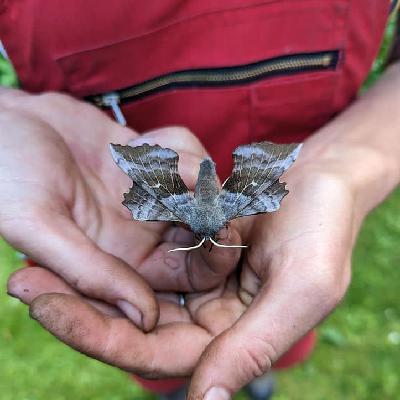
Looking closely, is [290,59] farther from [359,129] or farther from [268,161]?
[268,161]

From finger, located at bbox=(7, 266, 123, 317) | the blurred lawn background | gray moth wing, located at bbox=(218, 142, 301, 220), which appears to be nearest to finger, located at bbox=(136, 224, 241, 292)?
gray moth wing, located at bbox=(218, 142, 301, 220)

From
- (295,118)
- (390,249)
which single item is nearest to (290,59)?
(295,118)

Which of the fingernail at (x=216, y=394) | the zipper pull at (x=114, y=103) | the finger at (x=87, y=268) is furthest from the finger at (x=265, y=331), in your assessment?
the zipper pull at (x=114, y=103)

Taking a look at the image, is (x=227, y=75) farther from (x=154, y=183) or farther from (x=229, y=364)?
(x=229, y=364)

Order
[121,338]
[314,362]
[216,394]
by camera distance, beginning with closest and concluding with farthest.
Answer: [216,394] < [121,338] < [314,362]

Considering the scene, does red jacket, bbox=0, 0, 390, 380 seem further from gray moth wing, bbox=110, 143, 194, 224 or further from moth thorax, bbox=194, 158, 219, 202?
moth thorax, bbox=194, 158, 219, 202

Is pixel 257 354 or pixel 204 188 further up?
pixel 204 188

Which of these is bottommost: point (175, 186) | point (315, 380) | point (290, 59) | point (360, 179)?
point (315, 380)

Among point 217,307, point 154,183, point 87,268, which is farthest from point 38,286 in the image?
point 217,307
